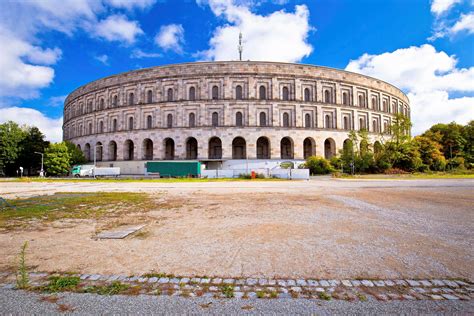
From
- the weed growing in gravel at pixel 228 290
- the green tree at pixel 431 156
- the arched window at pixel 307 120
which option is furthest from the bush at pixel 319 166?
the weed growing in gravel at pixel 228 290

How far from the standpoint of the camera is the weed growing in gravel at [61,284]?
3.06m

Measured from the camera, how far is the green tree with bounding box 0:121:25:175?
160ft

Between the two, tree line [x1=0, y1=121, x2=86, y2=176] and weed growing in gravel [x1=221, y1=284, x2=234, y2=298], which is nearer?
weed growing in gravel [x1=221, y1=284, x2=234, y2=298]

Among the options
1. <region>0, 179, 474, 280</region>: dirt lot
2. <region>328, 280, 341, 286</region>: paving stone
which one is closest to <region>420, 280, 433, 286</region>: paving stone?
<region>0, 179, 474, 280</region>: dirt lot

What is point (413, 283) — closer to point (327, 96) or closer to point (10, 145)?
point (327, 96)

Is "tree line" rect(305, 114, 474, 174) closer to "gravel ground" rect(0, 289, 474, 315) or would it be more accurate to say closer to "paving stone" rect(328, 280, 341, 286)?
"paving stone" rect(328, 280, 341, 286)

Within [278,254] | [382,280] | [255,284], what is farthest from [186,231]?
[382,280]

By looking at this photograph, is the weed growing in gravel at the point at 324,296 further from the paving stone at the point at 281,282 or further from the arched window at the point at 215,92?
the arched window at the point at 215,92

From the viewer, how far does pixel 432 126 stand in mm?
51688

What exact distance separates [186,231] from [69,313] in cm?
336

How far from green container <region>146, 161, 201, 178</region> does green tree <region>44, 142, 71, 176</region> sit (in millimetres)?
19378

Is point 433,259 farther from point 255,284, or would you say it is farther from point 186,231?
point 186,231

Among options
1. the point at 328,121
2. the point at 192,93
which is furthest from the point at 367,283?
the point at 328,121

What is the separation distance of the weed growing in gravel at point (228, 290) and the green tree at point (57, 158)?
168ft
